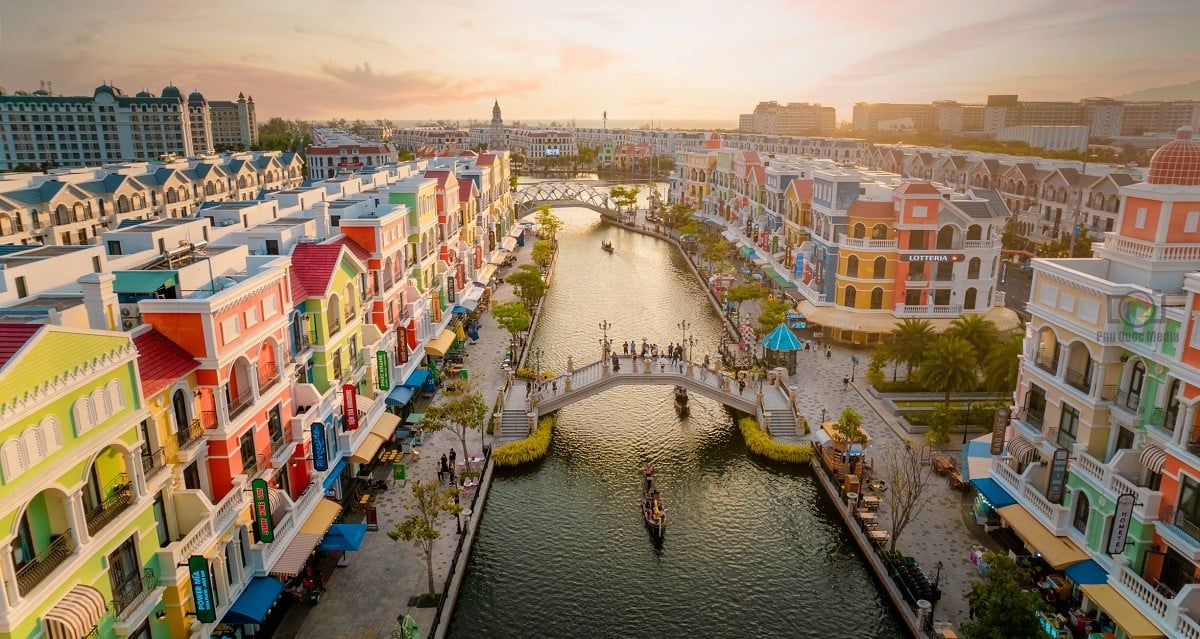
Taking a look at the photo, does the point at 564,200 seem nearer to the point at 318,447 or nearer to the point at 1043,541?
the point at 318,447

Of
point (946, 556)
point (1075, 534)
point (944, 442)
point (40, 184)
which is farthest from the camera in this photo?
point (40, 184)

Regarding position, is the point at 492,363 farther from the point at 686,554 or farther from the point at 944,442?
the point at 944,442

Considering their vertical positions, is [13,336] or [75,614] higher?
[13,336]

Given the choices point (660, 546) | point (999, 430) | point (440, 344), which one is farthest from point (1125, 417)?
point (440, 344)

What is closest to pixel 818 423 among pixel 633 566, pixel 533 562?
pixel 633 566

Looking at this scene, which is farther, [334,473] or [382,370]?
[382,370]

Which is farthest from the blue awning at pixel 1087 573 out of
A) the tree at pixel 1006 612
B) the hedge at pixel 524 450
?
the hedge at pixel 524 450

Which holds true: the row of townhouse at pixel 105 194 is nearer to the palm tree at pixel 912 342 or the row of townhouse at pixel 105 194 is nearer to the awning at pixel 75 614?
the awning at pixel 75 614
